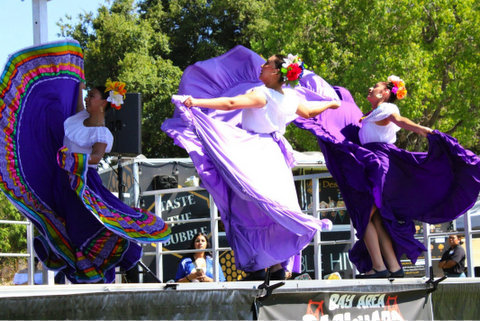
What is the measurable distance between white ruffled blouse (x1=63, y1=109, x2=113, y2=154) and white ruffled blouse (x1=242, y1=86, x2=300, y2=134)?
0.94m

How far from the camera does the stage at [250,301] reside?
2.71 meters

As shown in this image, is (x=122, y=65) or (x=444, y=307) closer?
(x=444, y=307)

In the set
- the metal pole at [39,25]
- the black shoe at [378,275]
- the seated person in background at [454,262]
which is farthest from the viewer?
the seated person in background at [454,262]

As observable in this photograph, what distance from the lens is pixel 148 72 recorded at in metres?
17.9

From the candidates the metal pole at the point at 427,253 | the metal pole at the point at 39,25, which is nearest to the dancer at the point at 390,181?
the metal pole at the point at 427,253

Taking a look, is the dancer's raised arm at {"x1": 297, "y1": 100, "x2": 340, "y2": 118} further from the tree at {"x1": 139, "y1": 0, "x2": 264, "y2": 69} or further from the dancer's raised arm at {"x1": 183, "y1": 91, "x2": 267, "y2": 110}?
the tree at {"x1": 139, "y1": 0, "x2": 264, "y2": 69}

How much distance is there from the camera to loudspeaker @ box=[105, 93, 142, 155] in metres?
7.27

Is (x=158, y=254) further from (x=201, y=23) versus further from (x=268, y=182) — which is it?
(x=201, y=23)

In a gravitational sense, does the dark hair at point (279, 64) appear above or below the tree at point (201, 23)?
below

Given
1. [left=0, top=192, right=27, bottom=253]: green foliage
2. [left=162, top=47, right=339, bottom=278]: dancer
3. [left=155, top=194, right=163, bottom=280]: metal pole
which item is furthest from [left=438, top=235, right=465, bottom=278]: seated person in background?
[left=0, top=192, right=27, bottom=253]: green foliage

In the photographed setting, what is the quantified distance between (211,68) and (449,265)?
12.5 ft

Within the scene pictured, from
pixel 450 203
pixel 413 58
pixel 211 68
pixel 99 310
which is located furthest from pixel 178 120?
pixel 413 58

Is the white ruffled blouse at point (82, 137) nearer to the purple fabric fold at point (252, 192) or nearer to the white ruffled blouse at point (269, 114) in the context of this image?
the purple fabric fold at point (252, 192)

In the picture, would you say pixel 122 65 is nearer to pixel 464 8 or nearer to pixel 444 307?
pixel 464 8
